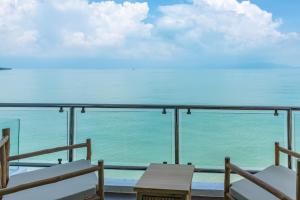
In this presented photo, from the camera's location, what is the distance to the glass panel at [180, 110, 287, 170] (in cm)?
324

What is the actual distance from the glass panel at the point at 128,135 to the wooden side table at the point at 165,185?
0.99 metres

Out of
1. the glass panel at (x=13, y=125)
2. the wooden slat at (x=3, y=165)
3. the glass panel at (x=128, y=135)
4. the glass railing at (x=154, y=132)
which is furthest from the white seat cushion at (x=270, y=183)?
the glass panel at (x=13, y=125)

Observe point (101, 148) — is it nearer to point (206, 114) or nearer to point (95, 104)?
point (95, 104)

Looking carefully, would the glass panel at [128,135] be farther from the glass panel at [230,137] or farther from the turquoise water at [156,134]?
the glass panel at [230,137]

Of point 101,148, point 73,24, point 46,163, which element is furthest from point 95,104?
point 73,24

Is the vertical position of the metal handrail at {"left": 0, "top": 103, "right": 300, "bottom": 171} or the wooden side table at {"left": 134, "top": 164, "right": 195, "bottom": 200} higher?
the metal handrail at {"left": 0, "top": 103, "right": 300, "bottom": 171}

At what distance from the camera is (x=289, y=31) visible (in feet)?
26.1

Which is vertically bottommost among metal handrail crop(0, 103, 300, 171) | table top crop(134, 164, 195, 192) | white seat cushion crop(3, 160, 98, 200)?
white seat cushion crop(3, 160, 98, 200)

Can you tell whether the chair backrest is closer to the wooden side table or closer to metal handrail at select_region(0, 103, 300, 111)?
the wooden side table

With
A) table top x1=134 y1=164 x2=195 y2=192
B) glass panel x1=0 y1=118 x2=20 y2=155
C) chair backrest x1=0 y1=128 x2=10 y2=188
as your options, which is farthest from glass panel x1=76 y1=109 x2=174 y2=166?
chair backrest x1=0 y1=128 x2=10 y2=188

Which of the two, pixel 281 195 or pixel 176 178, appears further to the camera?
pixel 176 178

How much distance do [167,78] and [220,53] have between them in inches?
159

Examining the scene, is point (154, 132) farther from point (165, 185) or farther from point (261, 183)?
point (261, 183)

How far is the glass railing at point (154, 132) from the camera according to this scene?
10.7 feet
